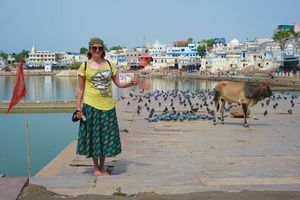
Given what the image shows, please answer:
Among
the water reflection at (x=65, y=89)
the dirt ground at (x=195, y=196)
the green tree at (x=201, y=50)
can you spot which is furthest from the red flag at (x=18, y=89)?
the green tree at (x=201, y=50)

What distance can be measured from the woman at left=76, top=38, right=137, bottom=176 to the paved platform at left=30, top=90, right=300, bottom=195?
367 mm

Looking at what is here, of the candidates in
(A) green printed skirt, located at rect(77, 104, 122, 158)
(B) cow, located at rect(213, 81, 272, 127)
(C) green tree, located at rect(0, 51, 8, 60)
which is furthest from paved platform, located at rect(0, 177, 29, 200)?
(C) green tree, located at rect(0, 51, 8, 60)

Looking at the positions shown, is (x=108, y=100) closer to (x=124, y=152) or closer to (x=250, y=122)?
(x=124, y=152)

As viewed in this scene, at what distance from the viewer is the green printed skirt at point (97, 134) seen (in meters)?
6.15

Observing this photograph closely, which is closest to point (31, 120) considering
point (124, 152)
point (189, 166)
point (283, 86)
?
point (124, 152)

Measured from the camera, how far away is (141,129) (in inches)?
467

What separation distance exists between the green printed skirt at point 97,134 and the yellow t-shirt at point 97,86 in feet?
0.30

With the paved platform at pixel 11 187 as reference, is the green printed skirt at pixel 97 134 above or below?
above

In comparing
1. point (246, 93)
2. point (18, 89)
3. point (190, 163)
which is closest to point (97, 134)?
point (18, 89)

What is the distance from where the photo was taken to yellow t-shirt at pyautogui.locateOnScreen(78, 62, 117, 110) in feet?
20.3

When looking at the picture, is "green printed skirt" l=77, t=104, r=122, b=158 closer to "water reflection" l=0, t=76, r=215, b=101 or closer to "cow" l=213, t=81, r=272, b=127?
"cow" l=213, t=81, r=272, b=127

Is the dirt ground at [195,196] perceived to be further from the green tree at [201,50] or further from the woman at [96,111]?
the green tree at [201,50]

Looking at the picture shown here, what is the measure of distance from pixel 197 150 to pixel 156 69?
124 meters

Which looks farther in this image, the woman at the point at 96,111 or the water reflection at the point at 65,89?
the water reflection at the point at 65,89
